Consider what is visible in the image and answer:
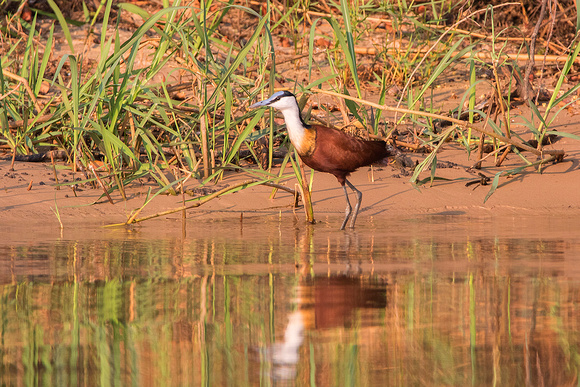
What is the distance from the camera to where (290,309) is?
2.81 metres

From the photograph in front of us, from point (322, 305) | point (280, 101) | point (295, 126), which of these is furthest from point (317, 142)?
point (322, 305)

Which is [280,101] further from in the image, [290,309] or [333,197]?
[290,309]

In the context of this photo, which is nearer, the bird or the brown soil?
the bird

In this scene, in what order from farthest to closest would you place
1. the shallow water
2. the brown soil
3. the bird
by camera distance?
the brown soil < the bird < the shallow water

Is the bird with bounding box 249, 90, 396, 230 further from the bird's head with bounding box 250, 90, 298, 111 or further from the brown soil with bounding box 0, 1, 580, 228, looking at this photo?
the brown soil with bounding box 0, 1, 580, 228

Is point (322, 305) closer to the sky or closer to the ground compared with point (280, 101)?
closer to the ground

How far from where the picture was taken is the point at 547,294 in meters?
3.01

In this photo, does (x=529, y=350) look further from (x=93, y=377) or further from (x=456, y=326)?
(x=93, y=377)

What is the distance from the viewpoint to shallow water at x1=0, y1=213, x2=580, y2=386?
7.11 feet

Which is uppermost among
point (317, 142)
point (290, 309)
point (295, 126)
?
point (295, 126)

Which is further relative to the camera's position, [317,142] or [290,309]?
[317,142]

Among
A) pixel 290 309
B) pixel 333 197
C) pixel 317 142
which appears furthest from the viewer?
pixel 333 197

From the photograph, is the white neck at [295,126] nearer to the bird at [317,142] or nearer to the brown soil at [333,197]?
the bird at [317,142]

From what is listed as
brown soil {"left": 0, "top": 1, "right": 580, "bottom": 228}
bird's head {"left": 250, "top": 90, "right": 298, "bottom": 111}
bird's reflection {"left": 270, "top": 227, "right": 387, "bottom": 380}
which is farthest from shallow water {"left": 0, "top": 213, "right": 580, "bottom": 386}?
bird's head {"left": 250, "top": 90, "right": 298, "bottom": 111}
